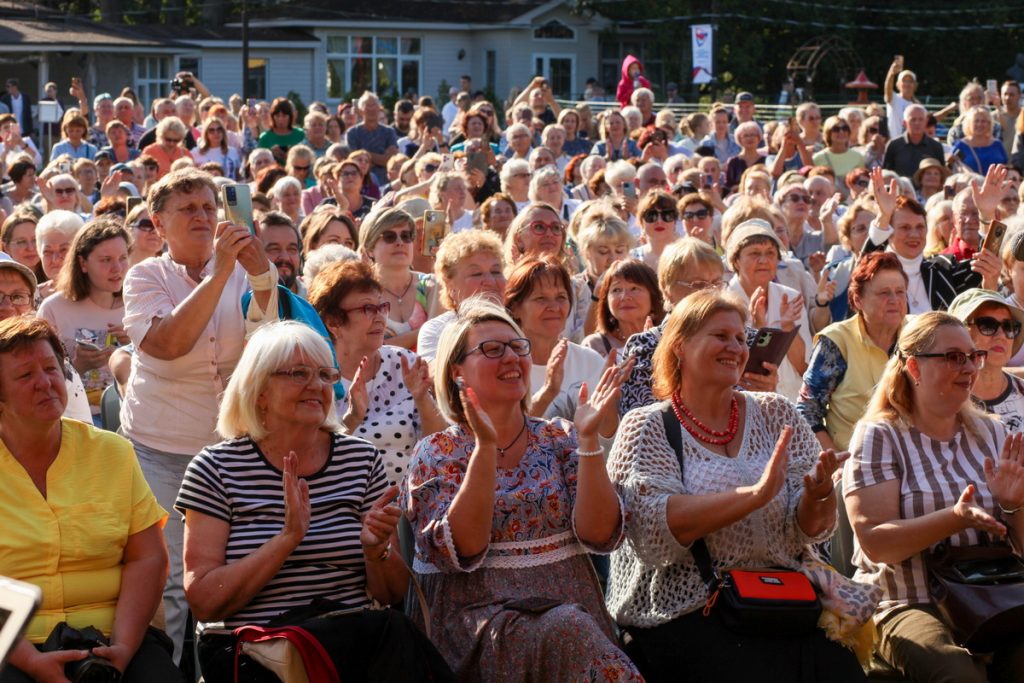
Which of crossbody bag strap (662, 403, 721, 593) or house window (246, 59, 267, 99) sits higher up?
house window (246, 59, 267, 99)

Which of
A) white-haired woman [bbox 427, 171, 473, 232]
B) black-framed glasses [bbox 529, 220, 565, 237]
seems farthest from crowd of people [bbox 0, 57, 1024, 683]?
white-haired woman [bbox 427, 171, 473, 232]

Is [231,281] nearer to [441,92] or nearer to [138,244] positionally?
[138,244]

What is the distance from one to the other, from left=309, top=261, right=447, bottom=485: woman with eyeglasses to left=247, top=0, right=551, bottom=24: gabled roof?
150 ft

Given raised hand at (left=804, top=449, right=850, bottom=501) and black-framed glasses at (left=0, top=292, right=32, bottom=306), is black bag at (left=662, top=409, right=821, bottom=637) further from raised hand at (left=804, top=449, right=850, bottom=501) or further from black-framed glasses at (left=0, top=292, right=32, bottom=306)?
black-framed glasses at (left=0, top=292, right=32, bottom=306)

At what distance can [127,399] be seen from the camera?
19.4 ft

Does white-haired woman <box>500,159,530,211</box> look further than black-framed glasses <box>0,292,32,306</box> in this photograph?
Yes

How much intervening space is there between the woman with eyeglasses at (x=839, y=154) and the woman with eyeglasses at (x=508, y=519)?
11.0 meters

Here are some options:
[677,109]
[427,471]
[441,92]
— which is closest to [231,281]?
[427,471]

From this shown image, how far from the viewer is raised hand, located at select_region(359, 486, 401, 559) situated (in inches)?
174

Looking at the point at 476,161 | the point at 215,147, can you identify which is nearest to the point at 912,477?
the point at 476,161

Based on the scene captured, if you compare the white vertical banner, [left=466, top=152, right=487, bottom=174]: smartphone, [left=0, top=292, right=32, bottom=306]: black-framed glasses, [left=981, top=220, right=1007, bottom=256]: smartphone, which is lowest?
[left=0, top=292, right=32, bottom=306]: black-framed glasses

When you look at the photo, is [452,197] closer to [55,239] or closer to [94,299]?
[55,239]

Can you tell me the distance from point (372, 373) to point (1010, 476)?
8.18ft

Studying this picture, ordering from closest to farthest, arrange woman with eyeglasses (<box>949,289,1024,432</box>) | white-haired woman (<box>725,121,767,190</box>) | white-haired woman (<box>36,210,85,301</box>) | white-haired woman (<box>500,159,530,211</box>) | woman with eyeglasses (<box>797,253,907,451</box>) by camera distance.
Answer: woman with eyeglasses (<box>949,289,1024,432</box>) < woman with eyeglasses (<box>797,253,907,451</box>) < white-haired woman (<box>36,210,85,301</box>) < white-haired woman (<box>500,159,530,211</box>) < white-haired woman (<box>725,121,767,190</box>)
